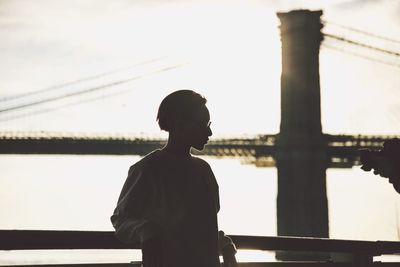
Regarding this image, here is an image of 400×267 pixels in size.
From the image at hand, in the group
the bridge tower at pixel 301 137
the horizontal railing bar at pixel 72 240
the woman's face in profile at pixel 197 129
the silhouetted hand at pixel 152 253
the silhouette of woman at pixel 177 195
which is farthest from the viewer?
the bridge tower at pixel 301 137

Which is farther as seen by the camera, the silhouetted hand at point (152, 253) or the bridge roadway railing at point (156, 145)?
the bridge roadway railing at point (156, 145)

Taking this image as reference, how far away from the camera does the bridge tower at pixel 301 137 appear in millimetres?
27078

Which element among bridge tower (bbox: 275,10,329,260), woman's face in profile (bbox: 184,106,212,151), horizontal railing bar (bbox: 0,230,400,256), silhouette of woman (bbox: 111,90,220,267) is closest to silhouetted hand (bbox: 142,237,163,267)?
silhouette of woman (bbox: 111,90,220,267)

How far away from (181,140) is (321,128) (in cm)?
2801

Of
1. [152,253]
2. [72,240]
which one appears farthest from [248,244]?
[152,253]

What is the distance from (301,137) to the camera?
94.6 ft

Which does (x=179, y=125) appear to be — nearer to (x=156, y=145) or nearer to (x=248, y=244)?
(x=248, y=244)

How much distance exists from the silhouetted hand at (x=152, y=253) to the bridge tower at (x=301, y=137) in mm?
23744

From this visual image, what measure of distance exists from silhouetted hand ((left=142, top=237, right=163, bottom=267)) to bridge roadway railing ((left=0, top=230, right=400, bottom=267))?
22.0 inches

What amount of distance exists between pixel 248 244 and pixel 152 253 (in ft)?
3.60

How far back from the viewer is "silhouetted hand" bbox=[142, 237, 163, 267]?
6.07 ft

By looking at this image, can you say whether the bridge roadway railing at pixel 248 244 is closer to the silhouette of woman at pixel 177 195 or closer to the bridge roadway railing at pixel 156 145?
the silhouette of woman at pixel 177 195

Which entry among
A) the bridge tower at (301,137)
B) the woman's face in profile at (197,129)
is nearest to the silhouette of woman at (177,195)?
the woman's face in profile at (197,129)

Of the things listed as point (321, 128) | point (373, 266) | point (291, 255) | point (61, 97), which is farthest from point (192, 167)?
point (61, 97)
